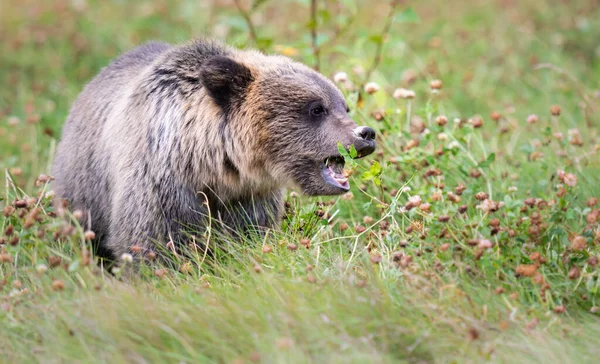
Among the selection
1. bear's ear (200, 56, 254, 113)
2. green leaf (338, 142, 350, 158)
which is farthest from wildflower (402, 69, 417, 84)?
green leaf (338, 142, 350, 158)

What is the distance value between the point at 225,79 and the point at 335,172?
91 cm

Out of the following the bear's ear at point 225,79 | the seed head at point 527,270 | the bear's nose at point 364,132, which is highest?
the bear's ear at point 225,79

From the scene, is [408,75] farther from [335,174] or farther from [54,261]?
[54,261]

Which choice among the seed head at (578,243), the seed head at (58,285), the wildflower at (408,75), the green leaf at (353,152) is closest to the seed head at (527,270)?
the seed head at (578,243)

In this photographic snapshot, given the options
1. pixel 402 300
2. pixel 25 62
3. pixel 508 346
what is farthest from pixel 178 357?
pixel 25 62

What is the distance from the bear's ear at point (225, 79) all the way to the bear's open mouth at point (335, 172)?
2.23 feet

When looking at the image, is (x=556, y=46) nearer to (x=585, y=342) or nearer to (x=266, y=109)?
(x=266, y=109)

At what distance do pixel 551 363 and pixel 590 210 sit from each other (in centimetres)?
134

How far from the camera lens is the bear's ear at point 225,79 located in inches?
192

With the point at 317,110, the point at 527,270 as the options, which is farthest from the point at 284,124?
the point at 527,270

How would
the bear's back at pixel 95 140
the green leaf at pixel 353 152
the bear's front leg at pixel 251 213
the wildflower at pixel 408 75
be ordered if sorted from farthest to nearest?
the wildflower at pixel 408 75 → the bear's back at pixel 95 140 → the bear's front leg at pixel 251 213 → the green leaf at pixel 353 152

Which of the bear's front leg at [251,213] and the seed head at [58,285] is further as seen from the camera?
the bear's front leg at [251,213]

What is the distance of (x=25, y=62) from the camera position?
9789 millimetres

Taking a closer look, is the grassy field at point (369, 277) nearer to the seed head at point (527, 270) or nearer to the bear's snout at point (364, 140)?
the seed head at point (527, 270)
